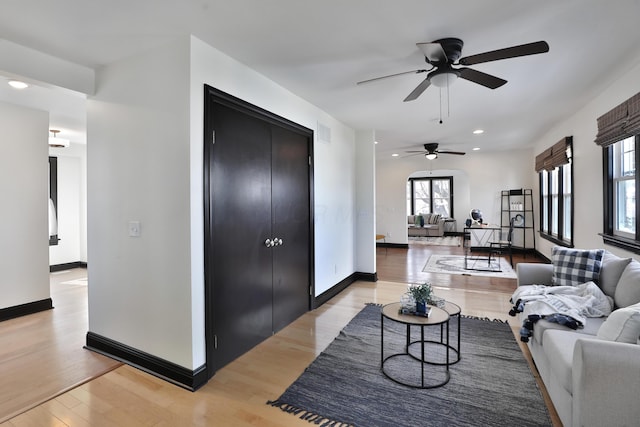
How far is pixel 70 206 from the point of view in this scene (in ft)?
21.9

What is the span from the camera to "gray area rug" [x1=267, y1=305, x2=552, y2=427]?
6.75ft

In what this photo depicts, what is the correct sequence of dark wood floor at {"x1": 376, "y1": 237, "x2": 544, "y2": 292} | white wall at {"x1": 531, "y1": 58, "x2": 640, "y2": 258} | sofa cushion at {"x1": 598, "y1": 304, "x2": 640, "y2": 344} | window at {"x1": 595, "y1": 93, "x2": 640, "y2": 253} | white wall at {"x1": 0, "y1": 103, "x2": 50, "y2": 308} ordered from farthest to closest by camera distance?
dark wood floor at {"x1": 376, "y1": 237, "x2": 544, "y2": 292} < white wall at {"x1": 0, "y1": 103, "x2": 50, "y2": 308} < white wall at {"x1": 531, "y1": 58, "x2": 640, "y2": 258} < window at {"x1": 595, "y1": 93, "x2": 640, "y2": 253} < sofa cushion at {"x1": 598, "y1": 304, "x2": 640, "y2": 344}

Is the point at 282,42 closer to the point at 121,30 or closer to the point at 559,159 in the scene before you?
the point at 121,30

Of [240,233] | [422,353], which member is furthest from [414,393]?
[240,233]

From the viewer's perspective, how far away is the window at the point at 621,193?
11.1ft

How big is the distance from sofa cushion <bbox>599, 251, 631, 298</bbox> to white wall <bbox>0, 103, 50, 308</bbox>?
6.06 metres

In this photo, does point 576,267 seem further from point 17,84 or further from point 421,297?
point 17,84

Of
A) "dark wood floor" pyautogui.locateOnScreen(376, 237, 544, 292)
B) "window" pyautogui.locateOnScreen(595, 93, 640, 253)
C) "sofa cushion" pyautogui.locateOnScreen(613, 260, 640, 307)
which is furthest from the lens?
"dark wood floor" pyautogui.locateOnScreen(376, 237, 544, 292)

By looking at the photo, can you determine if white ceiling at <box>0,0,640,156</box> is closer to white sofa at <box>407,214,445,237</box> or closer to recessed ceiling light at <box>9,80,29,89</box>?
recessed ceiling light at <box>9,80,29,89</box>

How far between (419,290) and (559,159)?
176 inches

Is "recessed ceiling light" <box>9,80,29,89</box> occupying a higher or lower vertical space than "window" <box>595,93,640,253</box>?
higher

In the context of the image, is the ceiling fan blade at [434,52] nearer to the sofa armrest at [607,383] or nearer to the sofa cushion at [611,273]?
the sofa armrest at [607,383]

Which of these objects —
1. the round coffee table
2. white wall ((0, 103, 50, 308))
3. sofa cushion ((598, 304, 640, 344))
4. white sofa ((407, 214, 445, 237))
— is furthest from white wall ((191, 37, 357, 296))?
white sofa ((407, 214, 445, 237))

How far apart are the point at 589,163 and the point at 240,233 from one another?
14.9ft
